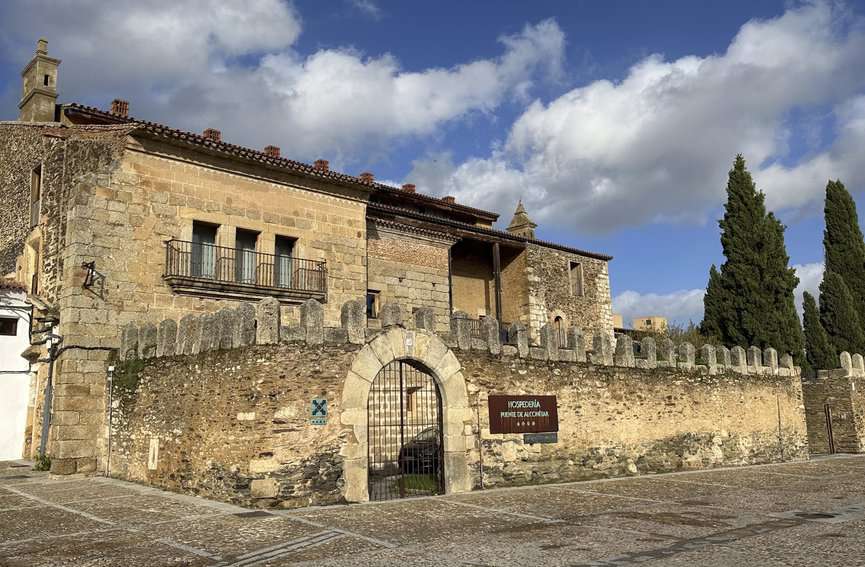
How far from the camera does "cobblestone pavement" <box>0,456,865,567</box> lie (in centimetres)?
682

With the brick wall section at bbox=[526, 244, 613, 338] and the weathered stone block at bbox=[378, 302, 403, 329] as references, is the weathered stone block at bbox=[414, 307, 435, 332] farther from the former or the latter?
the brick wall section at bbox=[526, 244, 613, 338]

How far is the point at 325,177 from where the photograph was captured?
18.6 m

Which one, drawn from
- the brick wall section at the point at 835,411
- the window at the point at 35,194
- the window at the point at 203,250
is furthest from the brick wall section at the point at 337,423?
the window at the point at 35,194

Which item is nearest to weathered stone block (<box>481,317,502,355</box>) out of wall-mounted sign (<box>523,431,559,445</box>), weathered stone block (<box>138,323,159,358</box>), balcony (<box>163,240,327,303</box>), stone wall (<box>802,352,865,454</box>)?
wall-mounted sign (<box>523,431,559,445</box>)

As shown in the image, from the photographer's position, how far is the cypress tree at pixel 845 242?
98.6 feet

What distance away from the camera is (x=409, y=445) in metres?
14.4

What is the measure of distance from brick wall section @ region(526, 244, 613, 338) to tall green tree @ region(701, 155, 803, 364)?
463 cm

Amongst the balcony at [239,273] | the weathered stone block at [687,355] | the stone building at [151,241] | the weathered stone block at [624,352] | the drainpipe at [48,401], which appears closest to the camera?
the stone building at [151,241]

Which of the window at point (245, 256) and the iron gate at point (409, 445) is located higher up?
the window at point (245, 256)

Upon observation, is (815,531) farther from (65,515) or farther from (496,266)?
(496,266)

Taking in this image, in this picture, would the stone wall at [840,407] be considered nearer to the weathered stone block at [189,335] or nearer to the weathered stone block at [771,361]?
the weathered stone block at [771,361]

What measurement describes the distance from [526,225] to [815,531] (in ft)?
82.6

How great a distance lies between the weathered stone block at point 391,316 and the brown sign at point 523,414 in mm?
2355

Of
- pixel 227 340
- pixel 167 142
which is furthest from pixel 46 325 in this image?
pixel 227 340
